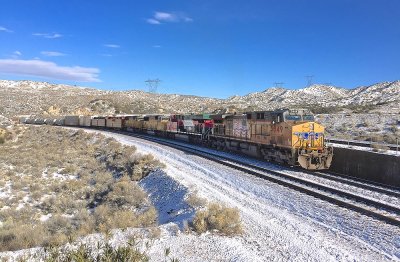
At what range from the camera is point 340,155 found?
65.4ft

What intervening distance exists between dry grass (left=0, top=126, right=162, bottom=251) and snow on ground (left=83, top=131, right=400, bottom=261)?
2295mm

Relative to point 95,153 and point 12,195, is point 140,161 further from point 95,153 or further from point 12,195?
point 95,153

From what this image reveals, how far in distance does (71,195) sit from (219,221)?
1220cm

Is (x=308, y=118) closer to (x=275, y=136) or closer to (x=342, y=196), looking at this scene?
(x=275, y=136)

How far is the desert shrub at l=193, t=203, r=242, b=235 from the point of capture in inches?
373

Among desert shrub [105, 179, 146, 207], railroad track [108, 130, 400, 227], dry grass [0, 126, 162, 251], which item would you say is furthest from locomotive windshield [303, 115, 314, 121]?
desert shrub [105, 179, 146, 207]

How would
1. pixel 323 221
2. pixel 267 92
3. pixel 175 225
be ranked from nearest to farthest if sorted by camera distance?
pixel 175 225
pixel 323 221
pixel 267 92

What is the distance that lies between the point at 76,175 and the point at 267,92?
162m

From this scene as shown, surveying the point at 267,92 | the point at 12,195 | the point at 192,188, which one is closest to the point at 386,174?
the point at 192,188

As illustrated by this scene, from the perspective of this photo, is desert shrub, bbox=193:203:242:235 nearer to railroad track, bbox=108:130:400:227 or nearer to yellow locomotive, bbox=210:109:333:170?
railroad track, bbox=108:130:400:227

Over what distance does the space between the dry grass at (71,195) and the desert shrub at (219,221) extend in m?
1.85

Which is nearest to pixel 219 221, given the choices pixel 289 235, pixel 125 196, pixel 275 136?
pixel 289 235

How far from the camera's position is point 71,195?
64.2 ft

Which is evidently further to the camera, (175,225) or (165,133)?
(165,133)
